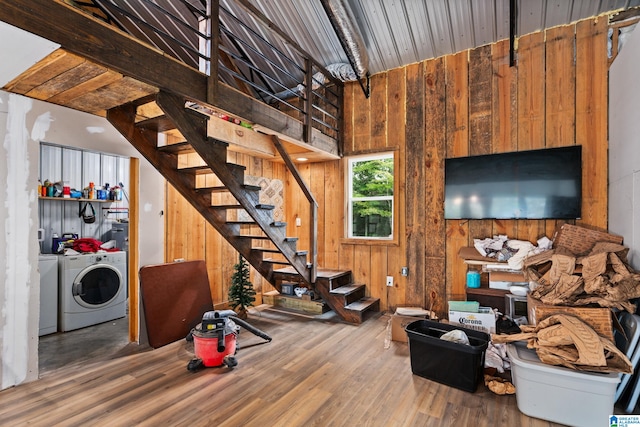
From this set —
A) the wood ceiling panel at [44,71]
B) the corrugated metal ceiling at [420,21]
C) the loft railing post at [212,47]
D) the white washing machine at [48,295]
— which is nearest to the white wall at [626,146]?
the corrugated metal ceiling at [420,21]

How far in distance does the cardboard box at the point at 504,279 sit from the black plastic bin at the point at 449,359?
84 centimetres

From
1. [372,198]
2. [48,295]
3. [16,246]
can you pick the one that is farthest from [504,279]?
[48,295]

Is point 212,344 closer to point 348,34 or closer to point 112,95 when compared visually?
point 112,95

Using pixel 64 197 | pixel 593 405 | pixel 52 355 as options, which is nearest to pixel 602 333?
pixel 593 405

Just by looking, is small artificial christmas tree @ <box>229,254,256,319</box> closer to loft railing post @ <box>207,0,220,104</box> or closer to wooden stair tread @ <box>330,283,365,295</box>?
wooden stair tread @ <box>330,283,365,295</box>

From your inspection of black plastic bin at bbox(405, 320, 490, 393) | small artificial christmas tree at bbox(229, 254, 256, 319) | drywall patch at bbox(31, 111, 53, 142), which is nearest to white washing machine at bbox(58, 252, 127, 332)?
small artificial christmas tree at bbox(229, 254, 256, 319)

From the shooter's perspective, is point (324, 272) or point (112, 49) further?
point (324, 272)

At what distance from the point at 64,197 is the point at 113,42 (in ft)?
10.6

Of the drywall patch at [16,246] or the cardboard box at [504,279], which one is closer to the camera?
the drywall patch at [16,246]

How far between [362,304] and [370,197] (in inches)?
58.6

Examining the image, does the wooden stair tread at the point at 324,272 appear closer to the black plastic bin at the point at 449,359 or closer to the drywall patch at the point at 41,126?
the black plastic bin at the point at 449,359

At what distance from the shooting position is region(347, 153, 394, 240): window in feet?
14.3

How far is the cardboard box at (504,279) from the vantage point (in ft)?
10.3

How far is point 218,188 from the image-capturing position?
3074mm
